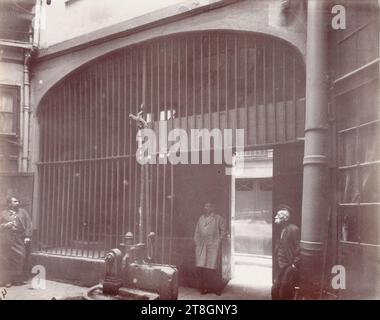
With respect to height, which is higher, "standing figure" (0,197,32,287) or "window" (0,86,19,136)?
"window" (0,86,19,136)

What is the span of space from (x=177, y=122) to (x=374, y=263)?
358 cm

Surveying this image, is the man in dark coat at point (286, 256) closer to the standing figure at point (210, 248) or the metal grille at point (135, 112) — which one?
the metal grille at point (135, 112)

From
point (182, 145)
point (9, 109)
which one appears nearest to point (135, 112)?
point (182, 145)

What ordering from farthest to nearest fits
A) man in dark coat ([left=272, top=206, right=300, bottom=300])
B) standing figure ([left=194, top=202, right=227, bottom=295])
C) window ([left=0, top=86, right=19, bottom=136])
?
1. window ([left=0, top=86, right=19, bottom=136])
2. standing figure ([left=194, top=202, right=227, bottom=295])
3. man in dark coat ([left=272, top=206, right=300, bottom=300])

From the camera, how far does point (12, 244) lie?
705cm

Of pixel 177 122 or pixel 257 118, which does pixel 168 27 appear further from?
pixel 257 118

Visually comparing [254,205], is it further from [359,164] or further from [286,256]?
[359,164]

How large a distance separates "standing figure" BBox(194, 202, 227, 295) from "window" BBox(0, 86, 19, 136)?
13.3 feet

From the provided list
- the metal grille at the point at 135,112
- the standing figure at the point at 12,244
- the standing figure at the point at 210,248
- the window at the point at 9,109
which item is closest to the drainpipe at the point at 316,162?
the metal grille at the point at 135,112

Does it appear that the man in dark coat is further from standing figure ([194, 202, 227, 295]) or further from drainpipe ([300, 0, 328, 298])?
standing figure ([194, 202, 227, 295])

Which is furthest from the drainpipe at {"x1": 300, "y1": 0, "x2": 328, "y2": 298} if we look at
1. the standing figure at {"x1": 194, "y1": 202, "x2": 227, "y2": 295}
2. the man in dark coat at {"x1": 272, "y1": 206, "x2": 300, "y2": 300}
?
the standing figure at {"x1": 194, "y1": 202, "x2": 227, "y2": 295}

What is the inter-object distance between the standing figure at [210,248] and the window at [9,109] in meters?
4.05

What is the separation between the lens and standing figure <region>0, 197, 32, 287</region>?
272 inches
